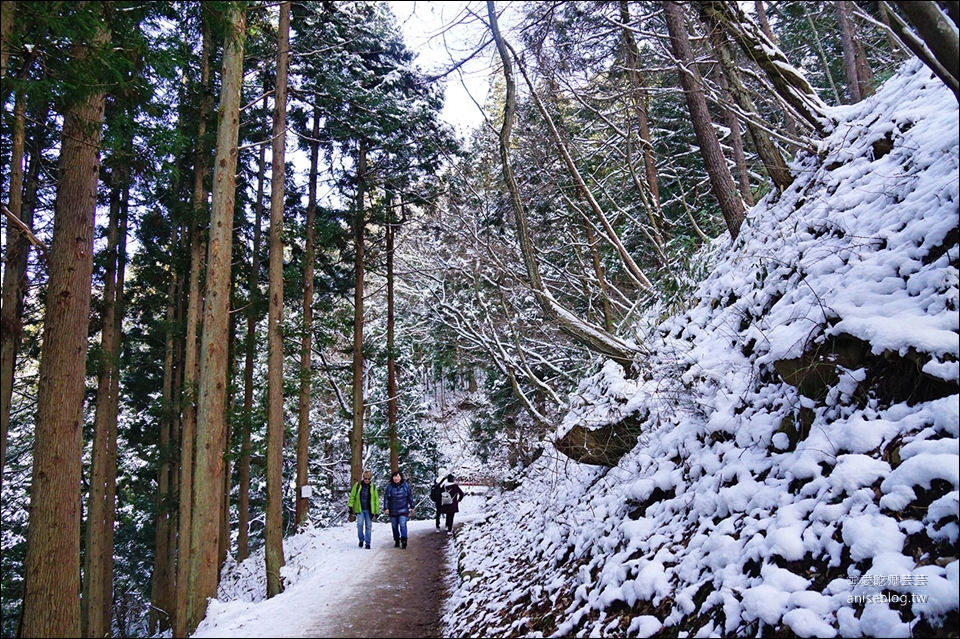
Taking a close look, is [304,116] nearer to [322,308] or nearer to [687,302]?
[322,308]

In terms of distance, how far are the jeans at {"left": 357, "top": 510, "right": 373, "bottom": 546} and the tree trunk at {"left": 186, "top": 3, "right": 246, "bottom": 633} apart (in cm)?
464

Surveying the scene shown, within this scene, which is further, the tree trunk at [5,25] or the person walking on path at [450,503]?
the person walking on path at [450,503]

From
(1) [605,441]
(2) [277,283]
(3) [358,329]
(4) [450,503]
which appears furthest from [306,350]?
(1) [605,441]

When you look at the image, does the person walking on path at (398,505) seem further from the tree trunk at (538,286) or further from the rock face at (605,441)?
the tree trunk at (538,286)

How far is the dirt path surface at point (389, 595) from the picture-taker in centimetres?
400

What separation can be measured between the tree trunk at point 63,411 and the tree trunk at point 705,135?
7.29 m

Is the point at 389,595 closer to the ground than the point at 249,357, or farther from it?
closer to the ground

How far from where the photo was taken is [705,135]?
25.3 ft

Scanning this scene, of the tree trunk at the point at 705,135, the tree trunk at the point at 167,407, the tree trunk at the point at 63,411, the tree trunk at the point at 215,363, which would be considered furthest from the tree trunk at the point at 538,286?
the tree trunk at the point at 167,407

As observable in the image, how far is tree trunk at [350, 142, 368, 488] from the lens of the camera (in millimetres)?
14469

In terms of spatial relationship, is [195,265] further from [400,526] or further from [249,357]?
[400,526]

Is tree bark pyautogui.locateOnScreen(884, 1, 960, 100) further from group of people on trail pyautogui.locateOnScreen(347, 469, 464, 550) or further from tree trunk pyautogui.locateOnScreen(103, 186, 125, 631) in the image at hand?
tree trunk pyautogui.locateOnScreen(103, 186, 125, 631)

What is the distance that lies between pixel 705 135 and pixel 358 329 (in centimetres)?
1100

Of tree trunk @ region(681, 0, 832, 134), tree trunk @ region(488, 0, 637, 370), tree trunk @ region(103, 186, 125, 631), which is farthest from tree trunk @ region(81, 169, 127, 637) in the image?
tree trunk @ region(681, 0, 832, 134)
